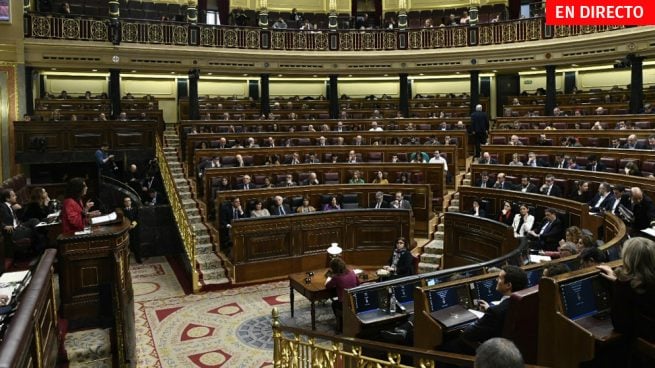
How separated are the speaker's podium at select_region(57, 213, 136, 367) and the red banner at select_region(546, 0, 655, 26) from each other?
391 inches

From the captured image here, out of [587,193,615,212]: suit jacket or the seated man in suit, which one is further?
[587,193,615,212]: suit jacket

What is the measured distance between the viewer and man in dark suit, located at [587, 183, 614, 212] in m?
7.88

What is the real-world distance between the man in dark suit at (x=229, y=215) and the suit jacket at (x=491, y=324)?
6.01m

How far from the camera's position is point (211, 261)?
912cm

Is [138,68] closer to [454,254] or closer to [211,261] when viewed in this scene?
[211,261]

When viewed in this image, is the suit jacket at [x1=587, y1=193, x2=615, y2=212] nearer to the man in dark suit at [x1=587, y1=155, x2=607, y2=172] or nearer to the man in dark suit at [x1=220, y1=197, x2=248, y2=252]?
the man in dark suit at [x1=587, y1=155, x2=607, y2=172]

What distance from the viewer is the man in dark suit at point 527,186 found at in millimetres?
9427

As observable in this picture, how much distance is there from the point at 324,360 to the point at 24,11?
44.9 ft

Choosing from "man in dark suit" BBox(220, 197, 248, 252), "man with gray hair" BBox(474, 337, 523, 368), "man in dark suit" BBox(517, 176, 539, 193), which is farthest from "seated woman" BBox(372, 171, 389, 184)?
"man with gray hair" BBox(474, 337, 523, 368)

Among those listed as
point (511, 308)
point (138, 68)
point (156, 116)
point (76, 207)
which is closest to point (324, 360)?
point (511, 308)

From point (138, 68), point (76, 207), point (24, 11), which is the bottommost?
point (76, 207)

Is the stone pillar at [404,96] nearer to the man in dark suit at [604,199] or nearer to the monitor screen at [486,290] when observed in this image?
the man in dark suit at [604,199]

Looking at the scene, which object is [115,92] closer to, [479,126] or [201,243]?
[201,243]

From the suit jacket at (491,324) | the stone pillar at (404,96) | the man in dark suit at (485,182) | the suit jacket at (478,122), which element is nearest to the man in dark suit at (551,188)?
the man in dark suit at (485,182)
